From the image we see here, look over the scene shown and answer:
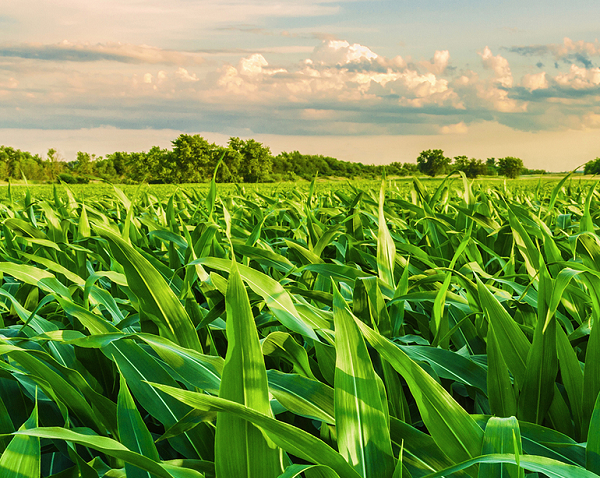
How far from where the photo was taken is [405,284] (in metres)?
0.95

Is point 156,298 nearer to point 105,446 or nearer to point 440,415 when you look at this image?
point 105,446

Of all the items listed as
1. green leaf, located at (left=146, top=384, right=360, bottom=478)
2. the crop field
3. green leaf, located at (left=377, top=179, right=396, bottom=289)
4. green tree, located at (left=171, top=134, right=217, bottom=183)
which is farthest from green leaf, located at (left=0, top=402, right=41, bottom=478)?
green tree, located at (left=171, top=134, right=217, bottom=183)

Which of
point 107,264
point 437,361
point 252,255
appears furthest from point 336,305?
point 107,264

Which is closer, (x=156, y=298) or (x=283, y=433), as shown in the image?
(x=283, y=433)

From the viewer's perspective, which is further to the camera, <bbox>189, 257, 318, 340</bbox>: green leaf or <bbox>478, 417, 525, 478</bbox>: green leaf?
<bbox>189, 257, 318, 340</bbox>: green leaf

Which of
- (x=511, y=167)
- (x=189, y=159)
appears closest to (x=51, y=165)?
(x=189, y=159)

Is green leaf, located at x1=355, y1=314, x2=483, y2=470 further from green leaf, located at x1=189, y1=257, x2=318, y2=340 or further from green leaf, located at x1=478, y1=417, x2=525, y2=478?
green leaf, located at x1=189, y1=257, x2=318, y2=340

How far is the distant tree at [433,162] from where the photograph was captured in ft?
150

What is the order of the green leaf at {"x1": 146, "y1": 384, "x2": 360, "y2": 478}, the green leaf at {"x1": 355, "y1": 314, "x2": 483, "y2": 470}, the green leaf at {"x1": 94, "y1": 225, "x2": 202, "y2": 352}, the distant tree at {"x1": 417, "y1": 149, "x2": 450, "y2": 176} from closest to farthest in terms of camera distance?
the green leaf at {"x1": 146, "y1": 384, "x2": 360, "y2": 478}, the green leaf at {"x1": 355, "y1": 314, "x2": 483, "y2": 470}, the green leaf at {"x1": 94, "y1": 225, "x2": 202, "y2": 352}, the distant tree at {"x1": 417, "y1": 149, "x2": 450, "y2": 176}

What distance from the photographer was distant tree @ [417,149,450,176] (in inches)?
1795

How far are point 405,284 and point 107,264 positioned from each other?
1.05 m

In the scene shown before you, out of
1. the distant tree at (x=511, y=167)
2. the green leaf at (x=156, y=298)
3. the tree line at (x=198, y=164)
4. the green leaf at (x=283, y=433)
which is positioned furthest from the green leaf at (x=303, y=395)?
the distant tree at (x=511, y=167)

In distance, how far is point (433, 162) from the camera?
4684 centimetres

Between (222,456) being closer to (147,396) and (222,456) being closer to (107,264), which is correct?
(147,396)
